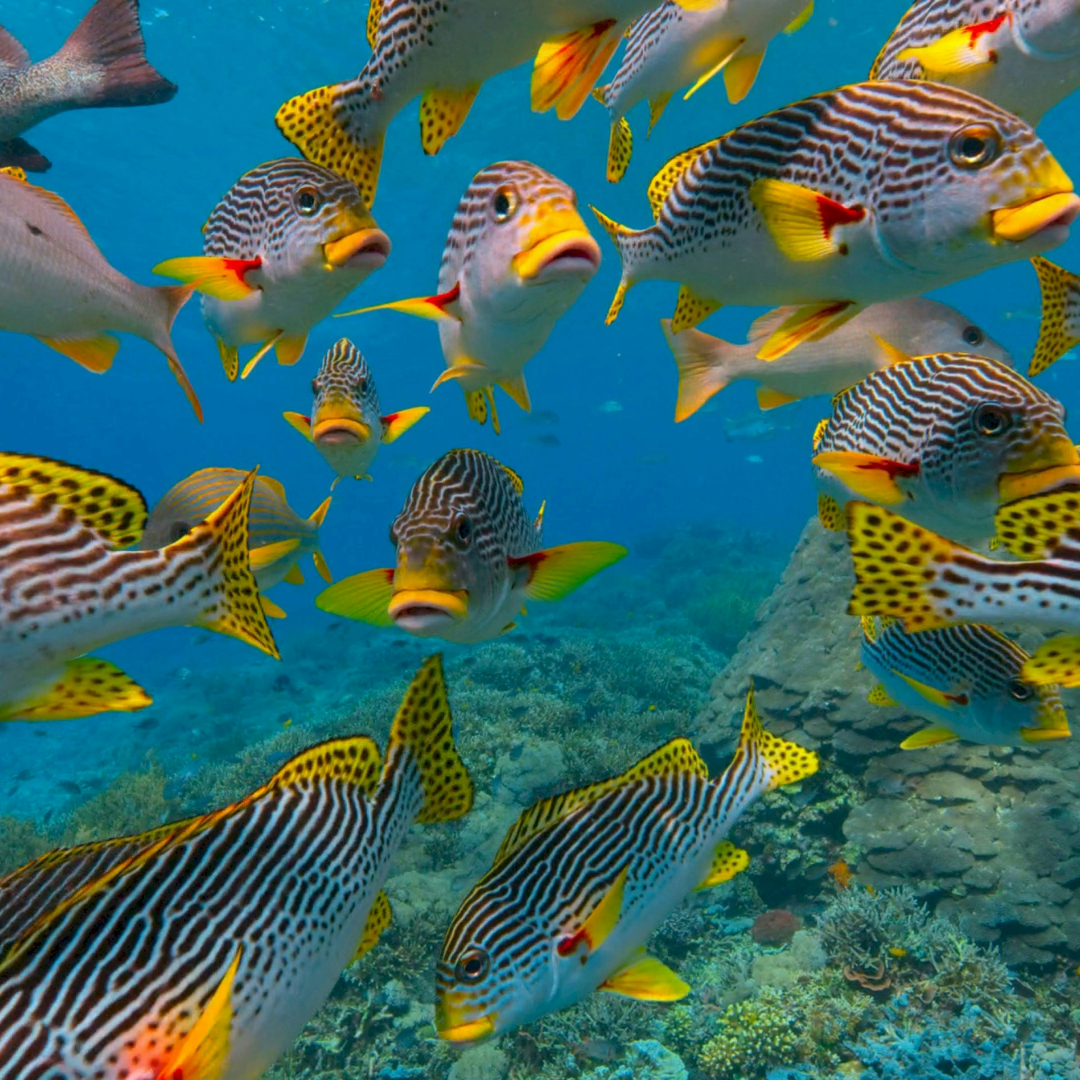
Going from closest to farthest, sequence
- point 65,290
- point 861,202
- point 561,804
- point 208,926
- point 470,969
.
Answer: point 208,926
point 861,202
point 470,969
point 65,290
point 561,804

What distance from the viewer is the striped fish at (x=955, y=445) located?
2502 mm

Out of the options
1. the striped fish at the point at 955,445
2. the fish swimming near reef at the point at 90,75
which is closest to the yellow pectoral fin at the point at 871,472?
the striped fish at the point at 955,445

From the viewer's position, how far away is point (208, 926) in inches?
68.9

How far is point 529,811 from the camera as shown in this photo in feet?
8.95

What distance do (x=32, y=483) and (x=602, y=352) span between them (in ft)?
188

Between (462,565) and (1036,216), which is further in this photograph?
(462,565)

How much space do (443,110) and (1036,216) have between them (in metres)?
1.81

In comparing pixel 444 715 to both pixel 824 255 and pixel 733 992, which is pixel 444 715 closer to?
pixel 824 255

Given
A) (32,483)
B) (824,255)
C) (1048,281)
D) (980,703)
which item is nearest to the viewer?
(32,483)

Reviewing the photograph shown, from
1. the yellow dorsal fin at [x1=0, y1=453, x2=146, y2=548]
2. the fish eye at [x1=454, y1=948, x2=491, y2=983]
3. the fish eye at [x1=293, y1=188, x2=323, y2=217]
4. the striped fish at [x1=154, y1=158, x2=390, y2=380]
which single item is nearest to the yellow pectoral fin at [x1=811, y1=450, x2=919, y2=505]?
the striped fish at [x1=154, y1=158, x2=390, y2=380]

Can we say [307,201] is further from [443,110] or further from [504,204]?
[504,204]

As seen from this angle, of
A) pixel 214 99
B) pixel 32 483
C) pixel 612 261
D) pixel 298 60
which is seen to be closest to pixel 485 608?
pixel 32 483

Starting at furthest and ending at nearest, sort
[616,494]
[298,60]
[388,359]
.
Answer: [616,494] < [388,359] < [298,60]

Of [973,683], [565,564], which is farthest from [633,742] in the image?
[565,564]
